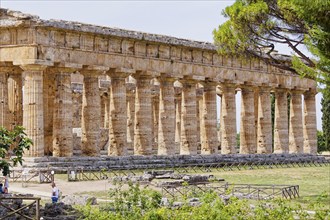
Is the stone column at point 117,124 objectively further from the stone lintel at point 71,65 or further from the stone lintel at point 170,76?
the stone lintel at point 170,76

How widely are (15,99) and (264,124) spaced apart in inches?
813

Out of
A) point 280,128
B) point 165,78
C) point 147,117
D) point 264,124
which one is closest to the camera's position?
point 147,117

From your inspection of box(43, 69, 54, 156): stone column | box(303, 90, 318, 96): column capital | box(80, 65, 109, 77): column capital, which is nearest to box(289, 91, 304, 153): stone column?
box(303, 90, 318, 96): column capital

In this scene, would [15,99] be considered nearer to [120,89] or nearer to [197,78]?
[120,89]

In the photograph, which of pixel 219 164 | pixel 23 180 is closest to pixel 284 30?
pixel 23 180

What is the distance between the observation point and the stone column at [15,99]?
41719 millimetres

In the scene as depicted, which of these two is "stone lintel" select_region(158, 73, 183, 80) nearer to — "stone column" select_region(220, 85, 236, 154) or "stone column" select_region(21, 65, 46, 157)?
"stone column" select_region(220, 85, 236, 154)

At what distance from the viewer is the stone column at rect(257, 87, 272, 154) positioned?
179 ft

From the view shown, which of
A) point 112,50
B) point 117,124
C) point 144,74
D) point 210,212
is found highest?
point 112,50

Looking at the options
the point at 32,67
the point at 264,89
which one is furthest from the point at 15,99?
the point at 264,89

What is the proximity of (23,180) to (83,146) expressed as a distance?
26.2 feet

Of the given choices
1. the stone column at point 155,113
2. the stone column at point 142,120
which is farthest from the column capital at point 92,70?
the stone column at point 155,113

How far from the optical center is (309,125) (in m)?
60.0

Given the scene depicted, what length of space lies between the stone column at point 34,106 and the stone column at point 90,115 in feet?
11.9
